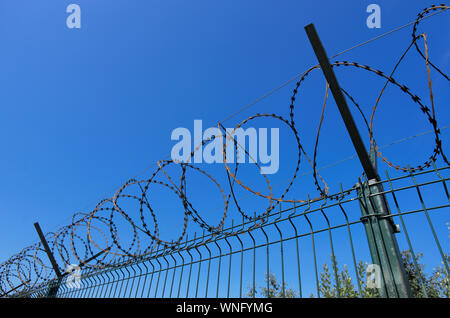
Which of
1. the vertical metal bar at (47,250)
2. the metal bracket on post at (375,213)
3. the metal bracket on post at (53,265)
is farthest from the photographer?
the vertical metal bar at (47,250)

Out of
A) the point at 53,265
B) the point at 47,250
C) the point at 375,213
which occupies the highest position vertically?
the point at 47,250

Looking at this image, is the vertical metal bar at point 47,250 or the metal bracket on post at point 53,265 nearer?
the metal bracket on post at point 53,265

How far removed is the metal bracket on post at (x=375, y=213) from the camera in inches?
119

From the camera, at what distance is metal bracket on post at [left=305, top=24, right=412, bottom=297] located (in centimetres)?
302

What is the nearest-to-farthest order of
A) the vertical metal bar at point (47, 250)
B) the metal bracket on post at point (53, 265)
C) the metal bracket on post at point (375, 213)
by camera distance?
the metal bracket on post at point (375, 213) → the metal bracket on post at point (53, 265) → the vertical metal bar at point (47, 250)

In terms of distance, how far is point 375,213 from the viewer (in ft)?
11.1

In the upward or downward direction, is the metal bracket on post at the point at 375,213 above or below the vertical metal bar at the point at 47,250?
below

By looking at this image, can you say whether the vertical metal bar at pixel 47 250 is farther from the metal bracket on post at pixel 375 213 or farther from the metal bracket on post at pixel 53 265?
the metal bracket on post at pixel 375 213

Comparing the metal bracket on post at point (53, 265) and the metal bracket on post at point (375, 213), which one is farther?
the metal bracket on post at point (53, 265)

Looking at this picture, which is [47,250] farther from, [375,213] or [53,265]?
[375,213]

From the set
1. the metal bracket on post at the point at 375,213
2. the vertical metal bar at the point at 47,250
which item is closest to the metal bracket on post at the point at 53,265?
the vertical metal bar at the point at 47,250

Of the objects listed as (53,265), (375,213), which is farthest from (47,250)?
(375,213)
